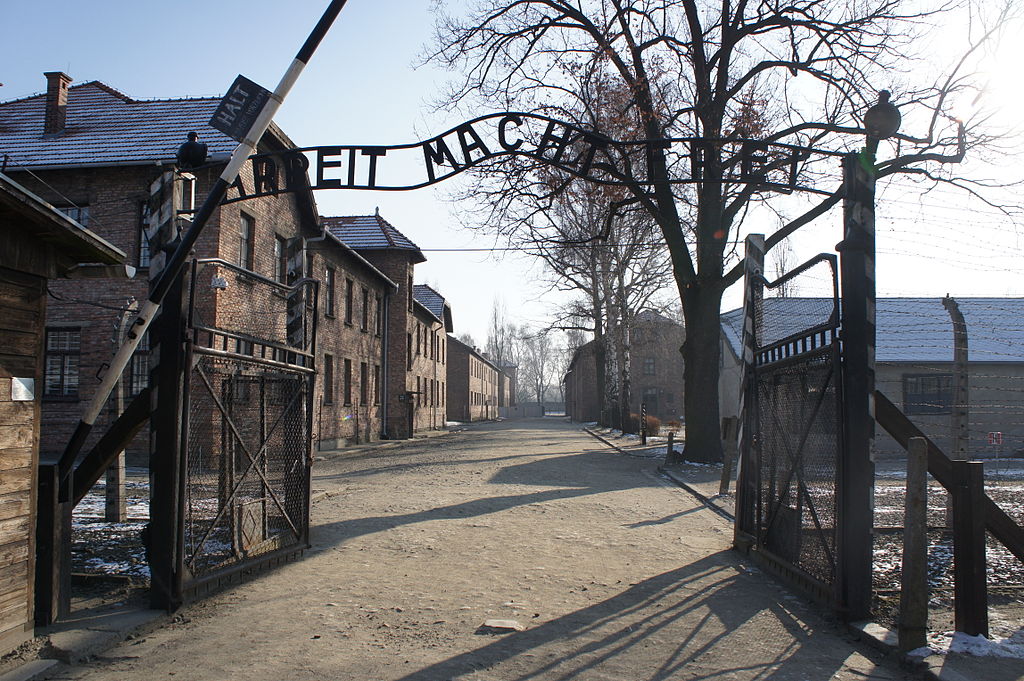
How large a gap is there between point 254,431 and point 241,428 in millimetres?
265

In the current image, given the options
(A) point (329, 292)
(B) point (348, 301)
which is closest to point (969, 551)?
(A) point (329, 292)

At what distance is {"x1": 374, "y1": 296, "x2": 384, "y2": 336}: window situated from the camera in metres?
34.2

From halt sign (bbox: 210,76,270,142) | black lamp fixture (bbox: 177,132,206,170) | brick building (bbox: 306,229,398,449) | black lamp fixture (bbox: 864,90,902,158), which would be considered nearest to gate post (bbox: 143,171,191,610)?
black lamp fixture (bbox: 177,132,206,170)

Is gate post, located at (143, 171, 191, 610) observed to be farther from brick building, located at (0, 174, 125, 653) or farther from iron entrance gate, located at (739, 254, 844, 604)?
iron entrance gate, located at (739, 254, 844, 604)

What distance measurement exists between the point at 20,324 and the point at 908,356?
84.6ft

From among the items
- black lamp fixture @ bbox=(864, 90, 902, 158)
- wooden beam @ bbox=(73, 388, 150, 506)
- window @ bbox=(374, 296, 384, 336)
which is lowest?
wooden beam @ bbox=(73, 388, 150, 506)

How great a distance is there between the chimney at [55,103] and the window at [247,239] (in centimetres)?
536

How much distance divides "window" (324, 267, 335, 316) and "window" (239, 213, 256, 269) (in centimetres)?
643

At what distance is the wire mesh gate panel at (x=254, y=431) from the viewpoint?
6.22m

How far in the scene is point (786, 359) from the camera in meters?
6.79

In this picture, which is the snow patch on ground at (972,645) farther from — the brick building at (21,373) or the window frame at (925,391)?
the window frame at (925,391)

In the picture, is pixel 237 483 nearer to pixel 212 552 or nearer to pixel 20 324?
pixel 212 552

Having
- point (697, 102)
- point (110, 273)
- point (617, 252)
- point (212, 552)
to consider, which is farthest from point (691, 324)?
point (617, 252)

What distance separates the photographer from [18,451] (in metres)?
4.92
